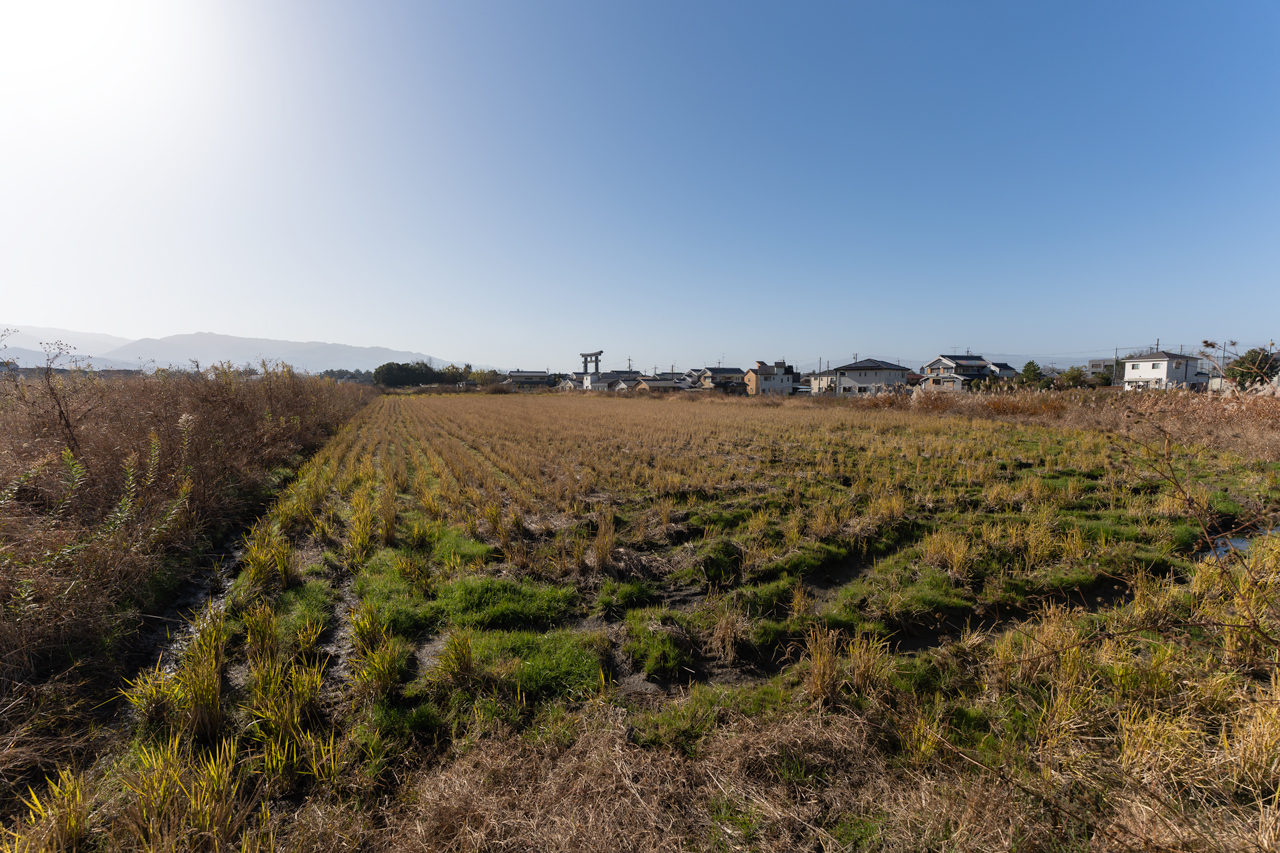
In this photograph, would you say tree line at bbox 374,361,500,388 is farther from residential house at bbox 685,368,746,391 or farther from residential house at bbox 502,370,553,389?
residential house at bbox 685,368,746,391

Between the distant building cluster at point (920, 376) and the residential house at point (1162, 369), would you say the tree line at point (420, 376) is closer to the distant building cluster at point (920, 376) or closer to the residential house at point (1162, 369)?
the distant building cluster at point (920, 376)

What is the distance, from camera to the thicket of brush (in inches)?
144

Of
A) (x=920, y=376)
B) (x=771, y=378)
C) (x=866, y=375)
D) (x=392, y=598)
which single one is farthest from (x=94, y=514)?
(x=920, y=376)

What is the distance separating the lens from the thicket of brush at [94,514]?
3654 mm

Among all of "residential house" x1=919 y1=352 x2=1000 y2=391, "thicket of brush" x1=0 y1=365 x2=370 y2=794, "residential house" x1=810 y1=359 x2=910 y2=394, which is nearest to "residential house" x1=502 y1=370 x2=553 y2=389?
"residential house" x1=810 y1=359 x2=910 y2=394

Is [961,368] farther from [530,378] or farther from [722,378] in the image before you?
[530,378]

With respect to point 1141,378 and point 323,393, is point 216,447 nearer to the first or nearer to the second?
point 323,393

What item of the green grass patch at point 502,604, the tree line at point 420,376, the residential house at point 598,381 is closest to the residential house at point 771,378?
the residential house at point 598,381

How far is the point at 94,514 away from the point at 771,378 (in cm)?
7352

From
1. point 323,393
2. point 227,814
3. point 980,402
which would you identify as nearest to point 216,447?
point 227,814

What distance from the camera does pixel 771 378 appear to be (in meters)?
72.8

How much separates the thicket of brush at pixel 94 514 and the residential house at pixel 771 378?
67665 millimetres

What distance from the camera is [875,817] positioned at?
2.67 meters

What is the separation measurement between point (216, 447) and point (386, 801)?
10.6 m
